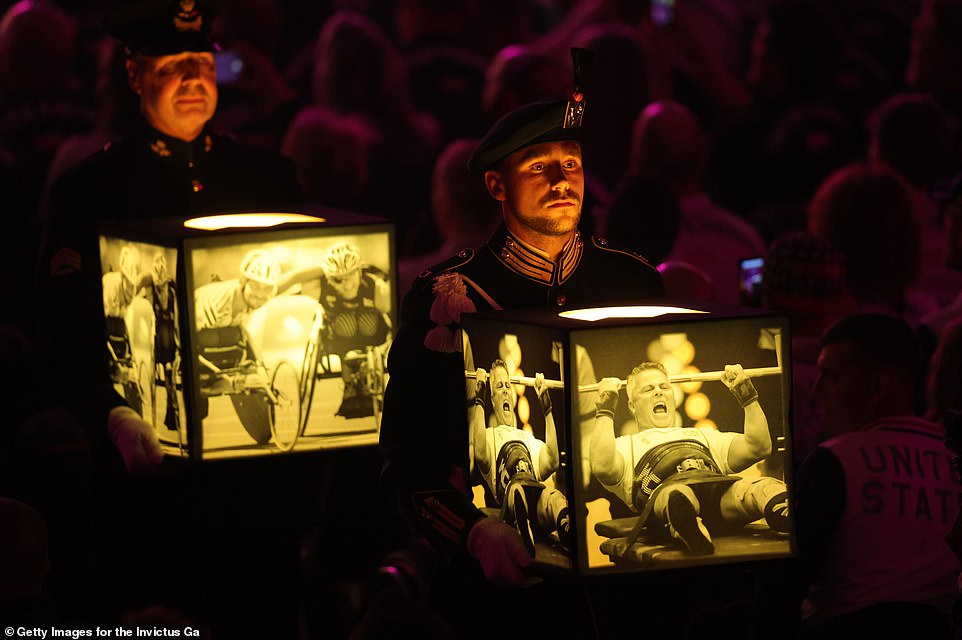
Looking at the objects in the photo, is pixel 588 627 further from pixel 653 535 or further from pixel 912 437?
pixel 912 437

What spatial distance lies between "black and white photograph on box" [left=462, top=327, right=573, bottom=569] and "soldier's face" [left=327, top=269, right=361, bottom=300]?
2.48ft

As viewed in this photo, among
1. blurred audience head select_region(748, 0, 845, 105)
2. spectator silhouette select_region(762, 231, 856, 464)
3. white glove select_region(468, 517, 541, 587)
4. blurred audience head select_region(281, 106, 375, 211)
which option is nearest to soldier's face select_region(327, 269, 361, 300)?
white glove select_region(468, 517, 541, 587)

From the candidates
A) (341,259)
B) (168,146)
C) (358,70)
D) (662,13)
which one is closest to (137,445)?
(341,259)

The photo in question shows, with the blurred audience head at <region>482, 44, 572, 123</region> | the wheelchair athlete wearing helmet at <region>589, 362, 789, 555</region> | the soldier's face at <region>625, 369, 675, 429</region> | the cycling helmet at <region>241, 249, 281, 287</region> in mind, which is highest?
the blurred audience head at <region>482, 44, 572, 123</region>

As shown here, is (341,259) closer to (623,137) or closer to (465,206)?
(465,206)

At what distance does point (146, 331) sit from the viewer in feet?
16.4

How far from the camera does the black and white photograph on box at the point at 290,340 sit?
4.84 metres

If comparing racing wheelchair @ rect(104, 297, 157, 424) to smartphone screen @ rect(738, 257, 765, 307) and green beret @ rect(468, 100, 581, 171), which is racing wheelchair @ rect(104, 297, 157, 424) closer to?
green beret @ rect(468, 100, 581, 171)

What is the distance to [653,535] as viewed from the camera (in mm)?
4008

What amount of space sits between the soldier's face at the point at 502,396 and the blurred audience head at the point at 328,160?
3.07m

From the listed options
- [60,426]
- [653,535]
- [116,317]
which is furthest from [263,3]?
[653,535]

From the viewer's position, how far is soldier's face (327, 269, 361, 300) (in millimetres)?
4992

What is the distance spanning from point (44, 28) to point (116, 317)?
2.99m

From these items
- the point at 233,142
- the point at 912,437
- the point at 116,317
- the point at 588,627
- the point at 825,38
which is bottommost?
the point at 588,627
